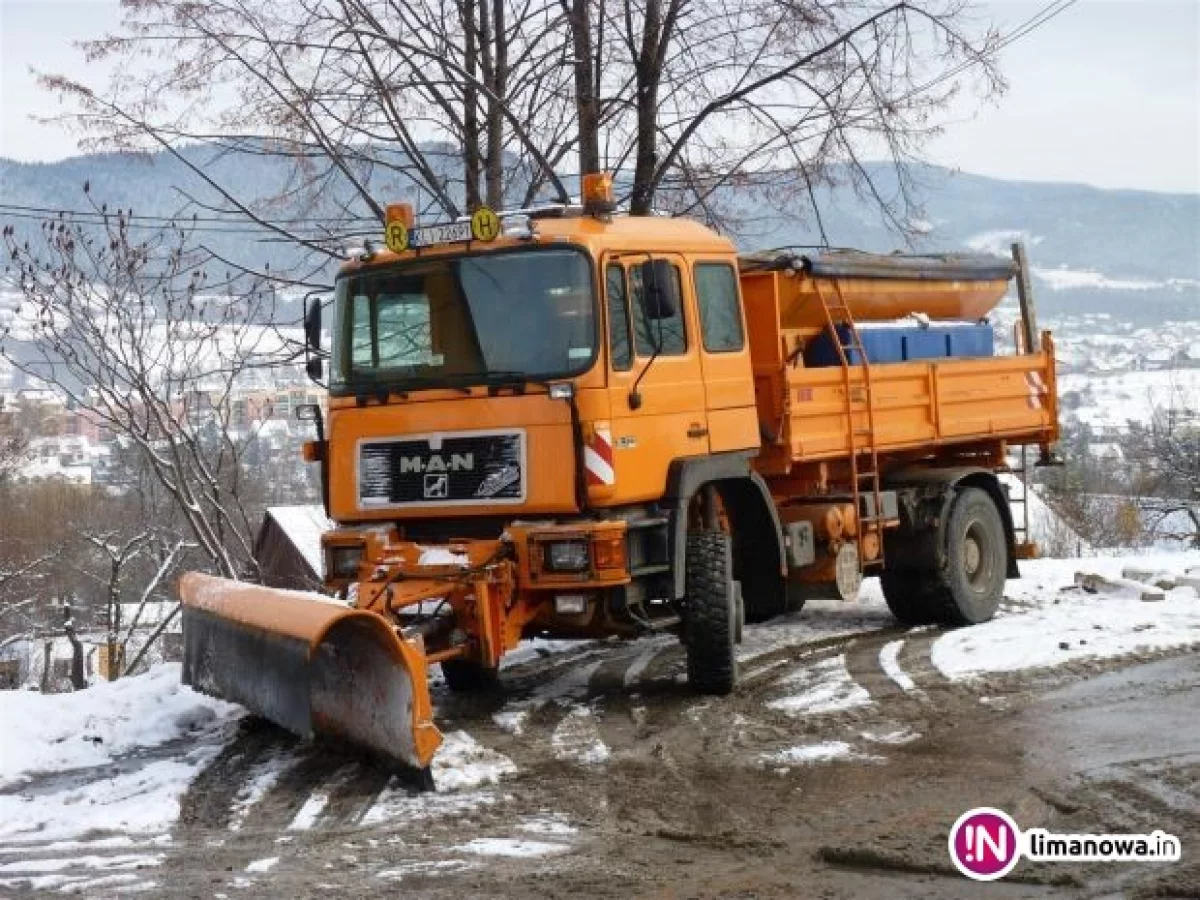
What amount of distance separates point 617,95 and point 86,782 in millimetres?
8629

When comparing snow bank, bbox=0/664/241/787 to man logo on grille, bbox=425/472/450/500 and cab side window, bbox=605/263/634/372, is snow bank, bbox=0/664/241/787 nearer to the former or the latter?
man logo on grille, bbox=425/472/450/500

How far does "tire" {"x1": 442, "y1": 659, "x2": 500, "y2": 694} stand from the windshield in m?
2.08

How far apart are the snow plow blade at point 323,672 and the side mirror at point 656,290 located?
2.57 m

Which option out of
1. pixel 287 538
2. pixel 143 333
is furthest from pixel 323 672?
pixel 287 538

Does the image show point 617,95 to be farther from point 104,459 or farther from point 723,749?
point 104,459

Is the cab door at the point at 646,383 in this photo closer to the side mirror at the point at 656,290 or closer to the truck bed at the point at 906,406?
the side mirror at the point at 656,290

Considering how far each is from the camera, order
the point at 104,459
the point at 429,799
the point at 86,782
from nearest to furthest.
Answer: the point at 429,799
the point at 86,782
the point at 104,459

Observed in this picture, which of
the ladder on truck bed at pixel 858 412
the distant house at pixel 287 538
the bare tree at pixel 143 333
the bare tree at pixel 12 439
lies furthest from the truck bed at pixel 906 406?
the distant house at pixel 287 538

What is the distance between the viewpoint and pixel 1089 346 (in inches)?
3196

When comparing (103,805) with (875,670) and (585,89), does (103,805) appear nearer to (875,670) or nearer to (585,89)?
(875,670)

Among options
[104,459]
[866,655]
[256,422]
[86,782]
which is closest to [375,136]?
[256,422]

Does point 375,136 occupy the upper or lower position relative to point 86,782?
upper

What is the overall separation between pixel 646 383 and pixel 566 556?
3.83 ft

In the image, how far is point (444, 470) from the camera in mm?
8875
